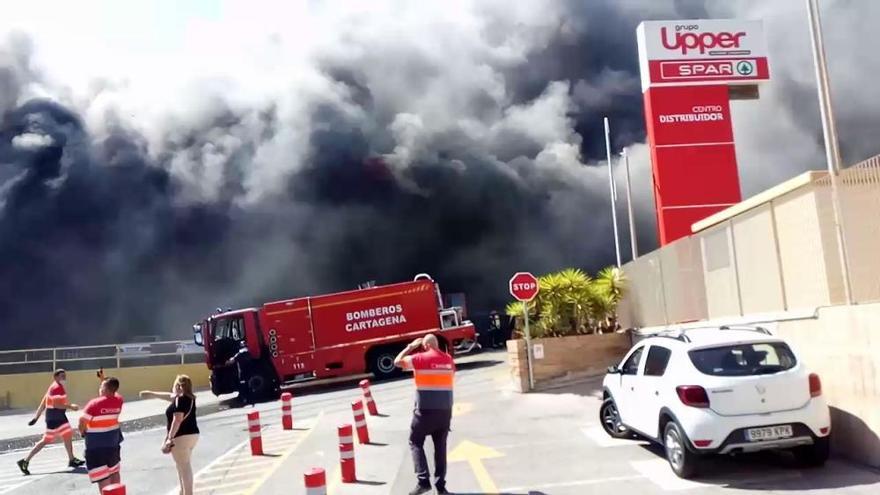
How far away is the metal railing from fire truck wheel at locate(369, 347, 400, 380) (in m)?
7.80

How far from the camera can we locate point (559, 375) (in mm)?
15391

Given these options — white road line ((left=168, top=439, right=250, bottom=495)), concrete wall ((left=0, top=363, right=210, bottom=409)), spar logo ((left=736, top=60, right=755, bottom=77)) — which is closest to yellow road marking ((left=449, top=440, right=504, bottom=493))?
white road line ((left=168, top=439, right=250, bottom=495))

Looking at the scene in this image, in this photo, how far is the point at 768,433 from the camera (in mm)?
6574

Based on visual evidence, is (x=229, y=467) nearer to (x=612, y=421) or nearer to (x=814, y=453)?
(x=612, y=421)

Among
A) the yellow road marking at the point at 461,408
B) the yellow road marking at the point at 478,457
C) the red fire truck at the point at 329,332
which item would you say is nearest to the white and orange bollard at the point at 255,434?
the yellow road marking at the point at 478,457

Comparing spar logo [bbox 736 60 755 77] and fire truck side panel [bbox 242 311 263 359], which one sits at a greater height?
spar logo [bbox 736 60 755 77]

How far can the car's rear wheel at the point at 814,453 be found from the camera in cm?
675

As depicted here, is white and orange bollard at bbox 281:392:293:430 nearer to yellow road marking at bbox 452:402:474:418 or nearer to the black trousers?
yellow road marking at bbox 452:402:474:418

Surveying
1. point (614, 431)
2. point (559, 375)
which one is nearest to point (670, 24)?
point (559, 375)

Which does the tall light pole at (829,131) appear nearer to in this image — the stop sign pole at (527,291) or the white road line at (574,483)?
the white road line at (574,483)

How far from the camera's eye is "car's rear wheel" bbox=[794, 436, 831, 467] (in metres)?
6.75

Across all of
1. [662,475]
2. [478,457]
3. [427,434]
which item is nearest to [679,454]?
[662,475]

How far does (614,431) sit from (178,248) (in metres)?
37.1

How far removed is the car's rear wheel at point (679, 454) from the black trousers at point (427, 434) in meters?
2.18
